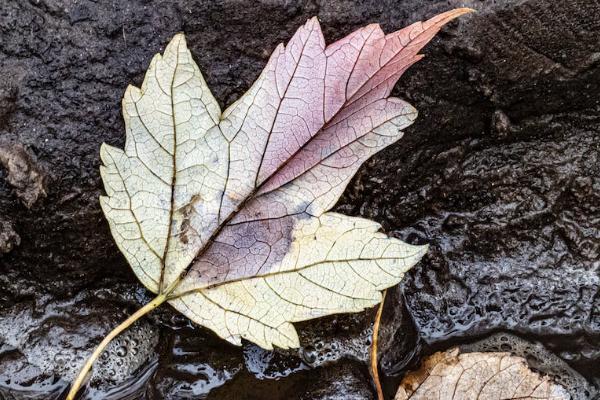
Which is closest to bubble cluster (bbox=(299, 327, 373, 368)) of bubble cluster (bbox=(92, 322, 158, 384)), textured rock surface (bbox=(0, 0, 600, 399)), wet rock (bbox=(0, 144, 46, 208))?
textured rock surface (bbox=(0, 0, 600, 399))

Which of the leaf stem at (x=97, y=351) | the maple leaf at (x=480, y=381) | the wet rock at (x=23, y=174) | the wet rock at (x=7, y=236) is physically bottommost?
the maple leaf at (x=480, y=381)

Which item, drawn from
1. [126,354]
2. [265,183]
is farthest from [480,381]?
[126,354]

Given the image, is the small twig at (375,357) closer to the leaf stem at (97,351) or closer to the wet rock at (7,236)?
the leaf stem at (97,351)

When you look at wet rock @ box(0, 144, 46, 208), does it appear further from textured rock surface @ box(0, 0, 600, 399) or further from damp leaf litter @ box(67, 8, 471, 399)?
damp leaf litter @ box(67, 8, 471, 399)

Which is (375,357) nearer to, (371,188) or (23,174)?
(371,188)

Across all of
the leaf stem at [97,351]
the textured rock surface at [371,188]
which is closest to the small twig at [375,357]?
the textured rock surface at [371,188]
